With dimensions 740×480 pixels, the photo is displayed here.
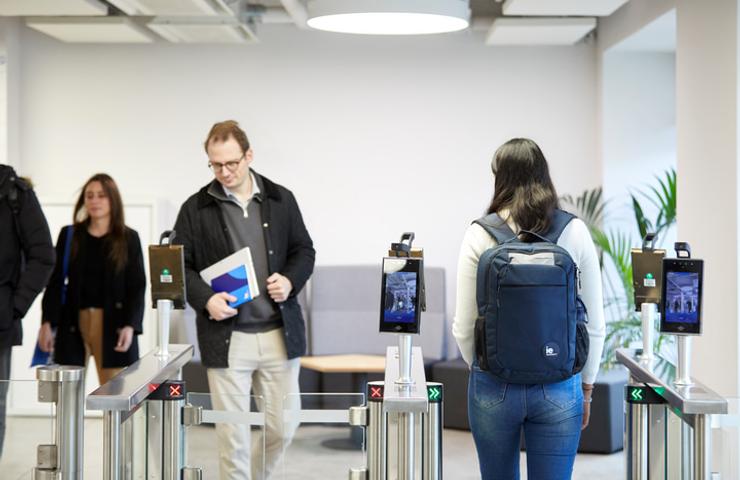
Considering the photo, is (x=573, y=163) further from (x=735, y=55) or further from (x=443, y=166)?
(x=735, y=55)

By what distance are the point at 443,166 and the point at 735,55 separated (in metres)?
3.15

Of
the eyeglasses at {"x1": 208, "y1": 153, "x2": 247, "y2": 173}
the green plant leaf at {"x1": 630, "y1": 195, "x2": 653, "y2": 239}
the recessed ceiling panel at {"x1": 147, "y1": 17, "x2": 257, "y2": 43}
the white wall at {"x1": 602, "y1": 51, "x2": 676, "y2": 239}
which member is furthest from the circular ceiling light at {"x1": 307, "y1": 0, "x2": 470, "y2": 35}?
the white wall at {"x1": 602, "y1": 51, "x2": 676, "y2": 239}

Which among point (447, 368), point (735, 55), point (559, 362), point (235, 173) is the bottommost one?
point (447, 368)

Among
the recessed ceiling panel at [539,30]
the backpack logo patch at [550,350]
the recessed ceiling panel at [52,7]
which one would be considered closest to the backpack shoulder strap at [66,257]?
the recessed ceiling panel at [52,7]

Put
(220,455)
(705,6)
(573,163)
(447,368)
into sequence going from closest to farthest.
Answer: (220,455) < (705,6) < (447,368) < (573,163)

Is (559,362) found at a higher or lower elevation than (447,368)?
higher

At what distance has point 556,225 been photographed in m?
3.17

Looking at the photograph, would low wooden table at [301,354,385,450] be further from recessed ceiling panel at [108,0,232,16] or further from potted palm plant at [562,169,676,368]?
recessed ceiling panel at [108,0,232,16]

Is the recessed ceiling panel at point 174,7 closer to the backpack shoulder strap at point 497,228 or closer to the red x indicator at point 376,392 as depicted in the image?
the backpack shoulder strap at point 497,228

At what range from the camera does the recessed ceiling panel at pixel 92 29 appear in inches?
275

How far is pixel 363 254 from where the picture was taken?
8055mm

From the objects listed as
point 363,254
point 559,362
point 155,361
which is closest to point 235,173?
point 155,361

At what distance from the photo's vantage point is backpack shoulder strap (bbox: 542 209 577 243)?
3.16 meters

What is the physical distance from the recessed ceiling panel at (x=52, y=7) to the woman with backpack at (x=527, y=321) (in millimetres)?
3877
